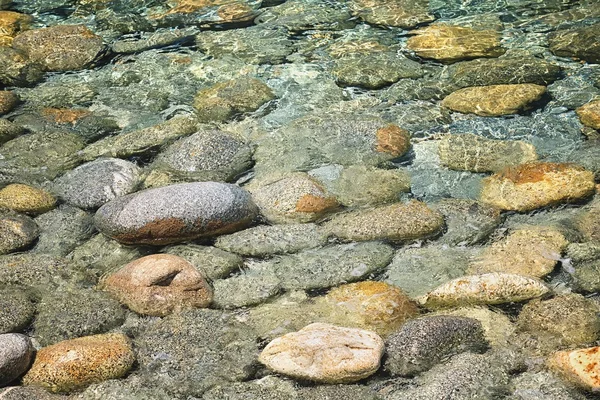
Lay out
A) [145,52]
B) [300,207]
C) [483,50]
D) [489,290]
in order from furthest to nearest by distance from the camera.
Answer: [145,52], [483,50], [300,207], [489,290]

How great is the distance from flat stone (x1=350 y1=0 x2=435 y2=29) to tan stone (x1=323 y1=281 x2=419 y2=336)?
15.7 feet

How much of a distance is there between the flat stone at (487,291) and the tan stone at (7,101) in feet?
16.1

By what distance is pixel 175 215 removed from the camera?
17.7 feet

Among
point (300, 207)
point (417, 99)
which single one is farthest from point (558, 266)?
point (417, 99)

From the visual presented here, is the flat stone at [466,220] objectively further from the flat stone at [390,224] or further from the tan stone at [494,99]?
the tan stone at [494,99]

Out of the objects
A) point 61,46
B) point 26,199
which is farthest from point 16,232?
point 61,46

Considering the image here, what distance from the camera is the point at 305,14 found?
9.40m

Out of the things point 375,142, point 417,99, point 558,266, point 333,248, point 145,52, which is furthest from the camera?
Result: point 145,52

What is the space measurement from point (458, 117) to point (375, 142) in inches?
36.0

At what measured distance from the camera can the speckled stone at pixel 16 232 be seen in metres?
5.54

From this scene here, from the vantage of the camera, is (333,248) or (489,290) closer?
(489,290)

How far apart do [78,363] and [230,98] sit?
12.7 feet

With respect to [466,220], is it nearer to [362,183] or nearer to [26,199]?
[362,183]

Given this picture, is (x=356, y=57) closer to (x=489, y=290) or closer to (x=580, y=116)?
(x=580, y=116)
